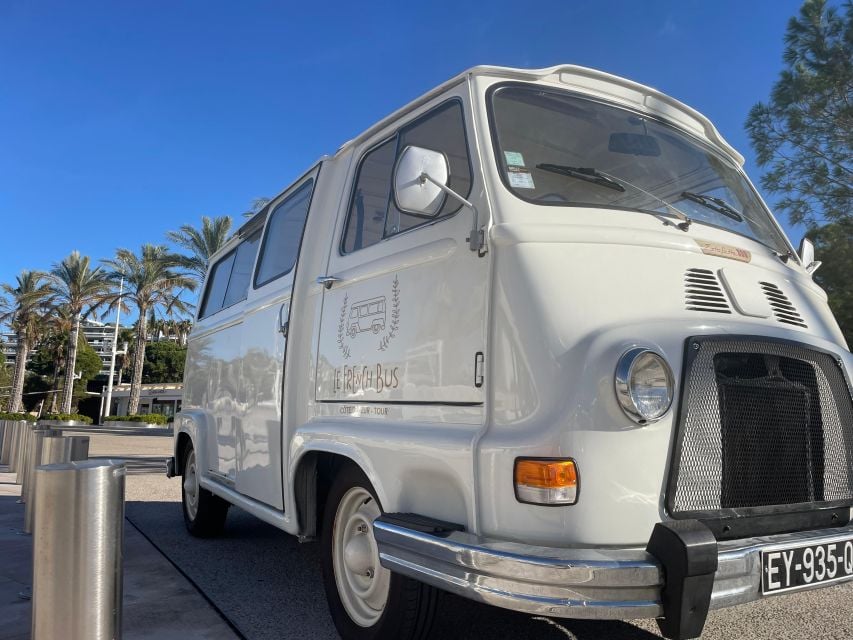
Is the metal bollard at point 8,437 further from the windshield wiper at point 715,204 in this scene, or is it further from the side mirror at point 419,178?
the windshield wiper at point 715,204

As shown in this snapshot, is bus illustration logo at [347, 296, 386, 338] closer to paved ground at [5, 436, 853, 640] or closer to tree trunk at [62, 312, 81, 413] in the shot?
paved ground at [5, 436, 853, 640]

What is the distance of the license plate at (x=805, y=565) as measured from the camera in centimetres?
224

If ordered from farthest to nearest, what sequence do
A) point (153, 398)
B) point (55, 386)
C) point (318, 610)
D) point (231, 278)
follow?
point (153, 398), point (55, 386), point (231, 278), point (318, 610)

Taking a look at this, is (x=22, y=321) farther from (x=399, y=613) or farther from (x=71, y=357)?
(x=399, y=613)

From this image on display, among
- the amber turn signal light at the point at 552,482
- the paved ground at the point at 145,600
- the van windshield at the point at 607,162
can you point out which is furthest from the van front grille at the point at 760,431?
the paved ground at the point at 145,600

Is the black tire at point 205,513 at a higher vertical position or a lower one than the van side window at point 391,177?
lower

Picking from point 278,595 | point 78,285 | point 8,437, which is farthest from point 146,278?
point 278,595

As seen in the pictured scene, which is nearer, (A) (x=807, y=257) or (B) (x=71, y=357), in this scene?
(A) (x=807, y=257)

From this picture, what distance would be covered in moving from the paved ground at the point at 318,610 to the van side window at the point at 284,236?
1998 millimetres

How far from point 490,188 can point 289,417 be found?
70.6 inches

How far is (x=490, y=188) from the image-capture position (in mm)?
2686

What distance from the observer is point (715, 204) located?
3361mm

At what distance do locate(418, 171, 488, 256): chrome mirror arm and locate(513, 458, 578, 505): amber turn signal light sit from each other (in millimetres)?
840

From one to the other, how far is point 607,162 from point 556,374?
1.32 meters
